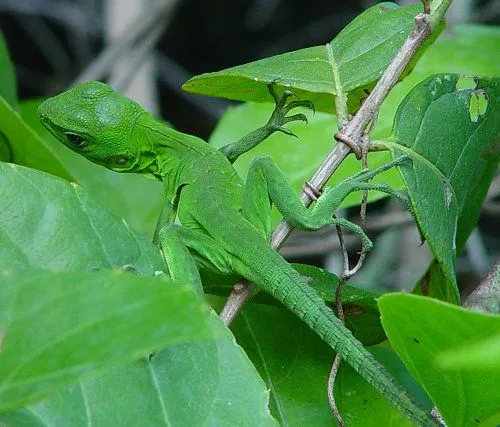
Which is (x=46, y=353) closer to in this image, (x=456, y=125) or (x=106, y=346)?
(x=106, y=346)

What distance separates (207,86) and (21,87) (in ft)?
→ 16.9

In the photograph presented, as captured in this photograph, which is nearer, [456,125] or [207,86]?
[456,125]

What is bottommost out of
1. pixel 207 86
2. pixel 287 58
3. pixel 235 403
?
pixel 235 403

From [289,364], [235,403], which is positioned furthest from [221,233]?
[235,403]

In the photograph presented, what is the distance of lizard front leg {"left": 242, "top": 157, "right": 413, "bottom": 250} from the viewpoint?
191 centimetres

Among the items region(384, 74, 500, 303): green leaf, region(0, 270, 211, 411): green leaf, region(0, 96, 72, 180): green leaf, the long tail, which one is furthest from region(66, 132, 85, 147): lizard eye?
region(0, 270, 211, 411): green leaf

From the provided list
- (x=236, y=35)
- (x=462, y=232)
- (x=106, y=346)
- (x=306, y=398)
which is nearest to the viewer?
(x=106, y=346)

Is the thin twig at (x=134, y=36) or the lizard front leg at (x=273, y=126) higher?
the lizard front leg at (x=273, y=126)

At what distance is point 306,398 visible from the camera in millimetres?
1680

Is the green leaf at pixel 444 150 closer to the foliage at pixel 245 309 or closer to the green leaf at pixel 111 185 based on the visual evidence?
the foliage at pixel 245 309

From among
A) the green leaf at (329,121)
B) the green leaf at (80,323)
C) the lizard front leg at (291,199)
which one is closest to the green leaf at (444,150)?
the lizard front leg at (291,199)

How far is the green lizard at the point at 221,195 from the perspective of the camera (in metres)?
1.66

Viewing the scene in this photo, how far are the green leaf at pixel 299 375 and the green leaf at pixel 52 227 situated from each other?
0.37 m

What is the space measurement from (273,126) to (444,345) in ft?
3.82
